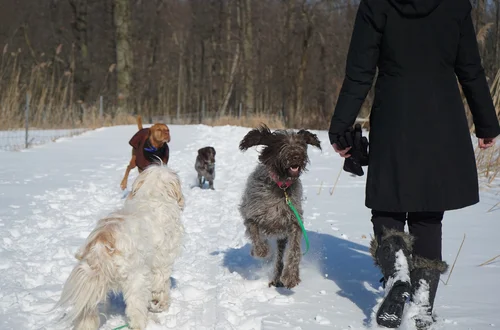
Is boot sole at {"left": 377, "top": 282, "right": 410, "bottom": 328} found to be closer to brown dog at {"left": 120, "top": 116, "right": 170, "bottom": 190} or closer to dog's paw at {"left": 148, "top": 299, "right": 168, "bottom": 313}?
dog's paw at {"left": 148, "top": 299, "right": 168, "bottom": 313}

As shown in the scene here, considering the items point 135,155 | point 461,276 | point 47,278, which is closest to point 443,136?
point 461,276

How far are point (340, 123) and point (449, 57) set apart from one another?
2.65ft

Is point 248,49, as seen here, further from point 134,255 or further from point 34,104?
point 134,255

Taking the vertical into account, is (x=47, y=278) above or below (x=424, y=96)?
below

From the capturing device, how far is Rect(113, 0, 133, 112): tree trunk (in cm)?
2586

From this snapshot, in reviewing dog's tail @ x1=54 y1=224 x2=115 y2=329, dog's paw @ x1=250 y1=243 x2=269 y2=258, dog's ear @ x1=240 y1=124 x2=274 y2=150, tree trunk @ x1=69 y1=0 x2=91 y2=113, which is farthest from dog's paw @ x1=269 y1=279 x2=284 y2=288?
tree trunk @ x1=69 y1=0 x2=91 y2=113

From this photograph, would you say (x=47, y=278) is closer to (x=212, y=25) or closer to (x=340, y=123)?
(x=340, y=123)

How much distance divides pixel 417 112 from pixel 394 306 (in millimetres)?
1243

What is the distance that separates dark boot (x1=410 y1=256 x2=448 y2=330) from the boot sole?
0.10 metres

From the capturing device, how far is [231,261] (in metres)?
5.58

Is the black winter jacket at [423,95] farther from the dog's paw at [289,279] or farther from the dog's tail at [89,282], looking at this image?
the dog's tail at [89,282]

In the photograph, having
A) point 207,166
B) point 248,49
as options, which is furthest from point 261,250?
point 248,49

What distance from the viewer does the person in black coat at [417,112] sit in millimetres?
3258

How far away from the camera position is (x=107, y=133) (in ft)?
64.6
